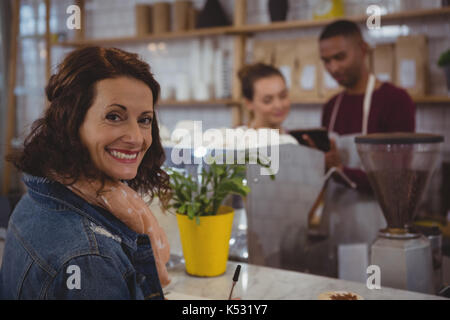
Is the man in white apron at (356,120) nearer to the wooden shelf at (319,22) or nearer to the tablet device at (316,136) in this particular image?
the tablet device at (316,136)

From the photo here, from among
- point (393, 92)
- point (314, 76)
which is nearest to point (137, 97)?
point (393, 92)

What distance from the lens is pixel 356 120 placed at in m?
2.54

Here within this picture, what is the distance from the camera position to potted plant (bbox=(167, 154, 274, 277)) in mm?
1302

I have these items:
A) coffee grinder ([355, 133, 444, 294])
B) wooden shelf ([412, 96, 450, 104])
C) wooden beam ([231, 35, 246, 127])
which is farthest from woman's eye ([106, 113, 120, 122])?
wooden beam ([231, 35, 246, 127])

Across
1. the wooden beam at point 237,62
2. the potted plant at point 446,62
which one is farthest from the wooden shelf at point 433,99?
the wooden beam at point 237,62

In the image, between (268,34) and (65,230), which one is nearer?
(65,230)

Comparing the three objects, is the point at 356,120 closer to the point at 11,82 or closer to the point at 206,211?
the point at 206,211

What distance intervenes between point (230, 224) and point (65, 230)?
718 millimetres

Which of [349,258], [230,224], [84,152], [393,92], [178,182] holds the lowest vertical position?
[349,258]

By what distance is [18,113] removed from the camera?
5.05 meters

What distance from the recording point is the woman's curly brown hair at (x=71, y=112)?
70 centimetres

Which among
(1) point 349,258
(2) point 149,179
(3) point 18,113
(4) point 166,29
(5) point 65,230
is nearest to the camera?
→ (5) point 65,230

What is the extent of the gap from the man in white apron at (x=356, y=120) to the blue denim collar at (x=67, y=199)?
5.48ft
